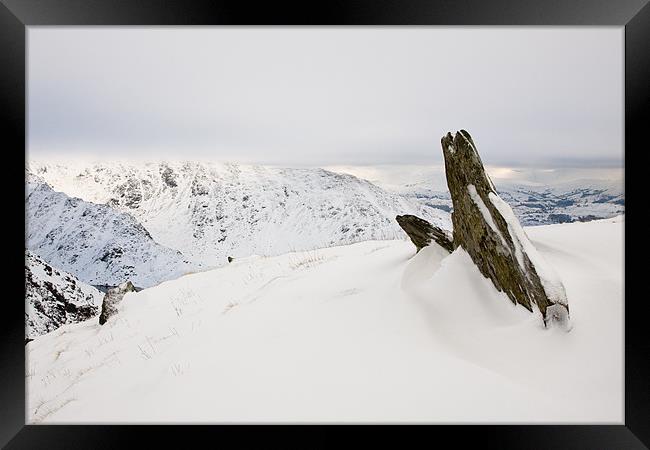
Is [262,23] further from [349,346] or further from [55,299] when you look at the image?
[55,299]

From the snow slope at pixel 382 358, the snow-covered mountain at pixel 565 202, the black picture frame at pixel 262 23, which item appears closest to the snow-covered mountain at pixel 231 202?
the snow-covered mountain at pixel 565 202

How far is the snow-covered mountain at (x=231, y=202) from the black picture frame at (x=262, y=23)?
5187 cm

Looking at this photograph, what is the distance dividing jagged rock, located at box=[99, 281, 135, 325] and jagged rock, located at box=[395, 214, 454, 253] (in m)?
6.84

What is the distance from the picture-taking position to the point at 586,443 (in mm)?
3523

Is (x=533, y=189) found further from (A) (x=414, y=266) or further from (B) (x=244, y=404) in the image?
(B) (x=244, y=404)

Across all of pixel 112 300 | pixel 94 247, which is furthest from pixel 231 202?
pixel 112 300

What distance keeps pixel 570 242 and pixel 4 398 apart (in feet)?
23.9

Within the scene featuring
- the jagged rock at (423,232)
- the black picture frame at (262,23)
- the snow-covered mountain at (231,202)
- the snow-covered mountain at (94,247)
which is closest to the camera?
the black picture frame at (262,23)

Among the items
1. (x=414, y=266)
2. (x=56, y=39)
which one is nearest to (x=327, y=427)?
(x=414, y=266)

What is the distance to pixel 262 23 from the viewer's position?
3943 mm

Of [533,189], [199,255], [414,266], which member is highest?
[533,189]

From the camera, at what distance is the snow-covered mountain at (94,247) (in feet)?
171

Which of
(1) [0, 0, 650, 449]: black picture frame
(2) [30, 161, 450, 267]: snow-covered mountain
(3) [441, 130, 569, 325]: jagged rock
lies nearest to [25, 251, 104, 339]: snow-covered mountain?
(1) [0, 0, 650, 449]: black picture frame

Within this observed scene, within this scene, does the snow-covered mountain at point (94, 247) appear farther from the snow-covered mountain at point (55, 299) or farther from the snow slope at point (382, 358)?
the snow slope at point (382, 358)
